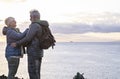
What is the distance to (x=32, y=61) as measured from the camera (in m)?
12.3

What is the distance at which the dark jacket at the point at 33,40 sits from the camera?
12141mm

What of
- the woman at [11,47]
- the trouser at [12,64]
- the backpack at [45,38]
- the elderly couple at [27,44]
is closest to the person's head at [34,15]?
the elderly couple at [27,44]

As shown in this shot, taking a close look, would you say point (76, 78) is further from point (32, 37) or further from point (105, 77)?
point (105, 77)

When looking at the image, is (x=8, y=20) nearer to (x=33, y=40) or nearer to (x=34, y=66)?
(x=33, y=40)

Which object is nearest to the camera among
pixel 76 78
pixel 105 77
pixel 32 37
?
pixel 32 37

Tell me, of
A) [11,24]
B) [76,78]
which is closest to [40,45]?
[11,24]

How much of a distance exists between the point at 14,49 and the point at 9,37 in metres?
0.37

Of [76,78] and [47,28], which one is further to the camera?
[76,78]

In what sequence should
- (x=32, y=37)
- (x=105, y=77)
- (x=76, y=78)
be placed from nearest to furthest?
(x=32, y=37), (x=76, y=78), (x=105, y=77)

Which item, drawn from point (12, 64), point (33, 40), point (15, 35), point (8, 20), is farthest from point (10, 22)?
point (12, 64)

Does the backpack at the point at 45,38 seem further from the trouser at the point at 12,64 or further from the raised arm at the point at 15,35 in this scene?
the trouser at the point at 12,64

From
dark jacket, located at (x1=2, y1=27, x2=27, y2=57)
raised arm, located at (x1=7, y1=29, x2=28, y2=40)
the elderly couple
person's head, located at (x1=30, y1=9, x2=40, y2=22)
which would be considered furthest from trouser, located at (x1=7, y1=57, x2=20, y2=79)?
person's head, located at (x1=30, y1=9, x2=40, y2=22)

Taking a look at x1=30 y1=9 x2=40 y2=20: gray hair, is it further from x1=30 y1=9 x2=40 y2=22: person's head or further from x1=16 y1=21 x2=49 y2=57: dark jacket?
x1=16 y1=21 x2=49 y2=57: dark jacket

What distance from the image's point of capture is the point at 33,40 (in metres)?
12.3
